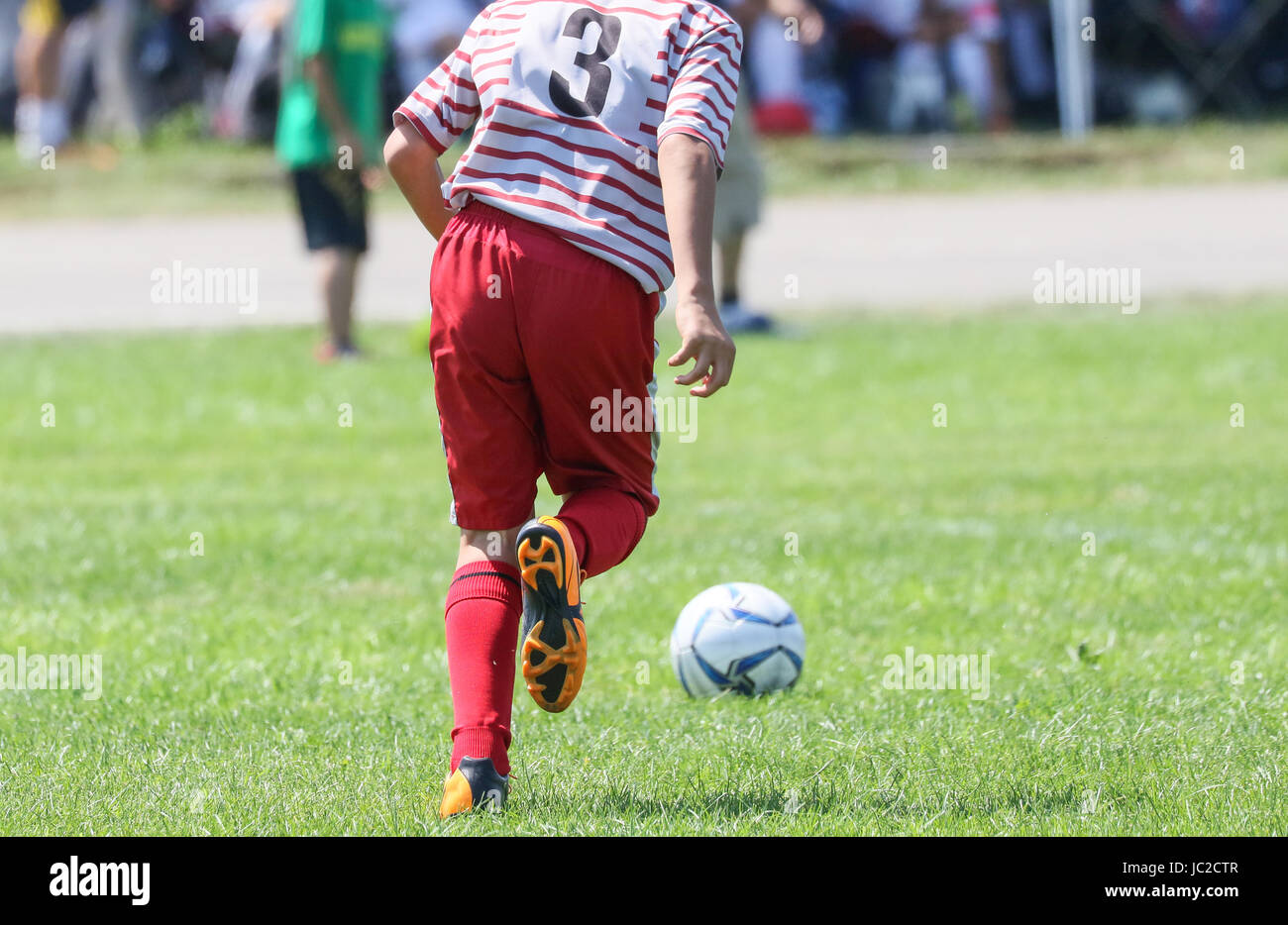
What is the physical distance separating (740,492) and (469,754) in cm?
454

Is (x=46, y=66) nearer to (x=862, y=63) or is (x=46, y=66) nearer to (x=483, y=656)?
(x=862, y=63)

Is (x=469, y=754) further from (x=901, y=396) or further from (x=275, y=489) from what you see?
(x=901, y=396)

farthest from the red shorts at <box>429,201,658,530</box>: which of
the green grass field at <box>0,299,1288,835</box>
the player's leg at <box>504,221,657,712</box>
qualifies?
the green grass field at <box>0,299,1288,835</box>

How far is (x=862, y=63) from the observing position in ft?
68.3

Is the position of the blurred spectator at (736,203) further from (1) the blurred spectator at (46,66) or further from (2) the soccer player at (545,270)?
(1) the blurred spectator at (46,66)

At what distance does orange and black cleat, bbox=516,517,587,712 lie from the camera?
12.0ft

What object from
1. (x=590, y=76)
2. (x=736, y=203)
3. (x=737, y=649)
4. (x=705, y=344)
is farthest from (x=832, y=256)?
(x=705, y=344)

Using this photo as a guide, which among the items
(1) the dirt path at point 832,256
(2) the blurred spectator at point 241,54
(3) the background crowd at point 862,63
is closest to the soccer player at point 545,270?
(1) the dirt path at point 832,256

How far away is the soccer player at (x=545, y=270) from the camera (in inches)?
150

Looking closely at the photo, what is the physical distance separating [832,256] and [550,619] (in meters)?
11.9

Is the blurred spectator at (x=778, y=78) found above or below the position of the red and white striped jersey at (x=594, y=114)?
above

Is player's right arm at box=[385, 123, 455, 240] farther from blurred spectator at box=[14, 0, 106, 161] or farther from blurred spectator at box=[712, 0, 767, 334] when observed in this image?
blurred spectator at box=[14, 0, 106, 161]
